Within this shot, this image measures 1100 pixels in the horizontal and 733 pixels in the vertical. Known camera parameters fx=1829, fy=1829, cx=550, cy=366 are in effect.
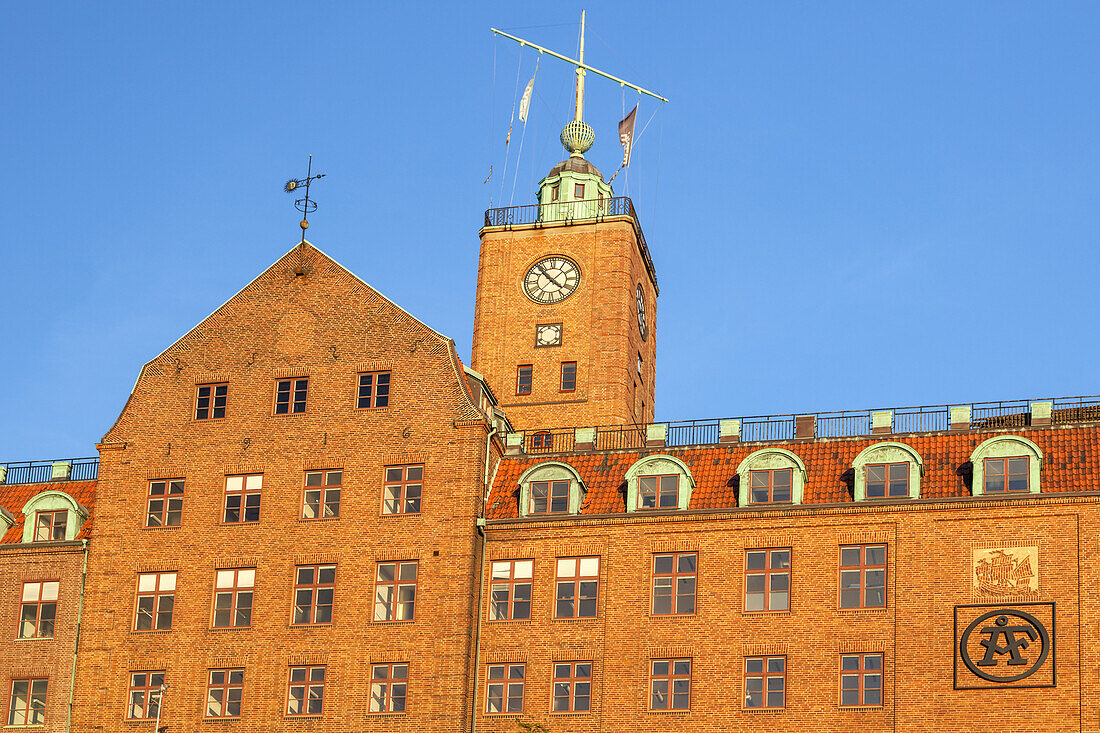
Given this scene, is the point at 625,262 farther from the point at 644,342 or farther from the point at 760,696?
the point at 760,696

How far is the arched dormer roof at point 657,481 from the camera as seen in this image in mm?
66062

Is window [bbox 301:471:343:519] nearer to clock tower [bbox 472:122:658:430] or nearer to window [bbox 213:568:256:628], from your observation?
window [bbox 213:568:256:628]

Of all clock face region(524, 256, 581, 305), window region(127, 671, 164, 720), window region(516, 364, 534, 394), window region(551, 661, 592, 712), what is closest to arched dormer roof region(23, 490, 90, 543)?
window region(127, 671, 164, 720)

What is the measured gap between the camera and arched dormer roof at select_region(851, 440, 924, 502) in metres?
63.6

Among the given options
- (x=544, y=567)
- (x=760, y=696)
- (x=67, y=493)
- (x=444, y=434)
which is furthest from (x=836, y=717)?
(x=67, y=493)

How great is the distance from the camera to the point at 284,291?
236 feet

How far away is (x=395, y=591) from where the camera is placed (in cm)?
6606

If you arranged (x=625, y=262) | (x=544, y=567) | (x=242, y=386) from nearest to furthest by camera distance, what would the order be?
(x=544, y=567) < (x=242, y=386) < (x=625, y=262)

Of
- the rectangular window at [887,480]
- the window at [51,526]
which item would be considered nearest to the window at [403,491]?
the window at [51,526]

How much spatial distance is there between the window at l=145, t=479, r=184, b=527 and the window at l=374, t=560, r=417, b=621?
28.2 feet

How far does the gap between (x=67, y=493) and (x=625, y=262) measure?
27881mm

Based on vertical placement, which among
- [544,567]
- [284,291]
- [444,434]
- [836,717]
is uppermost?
[284,291]

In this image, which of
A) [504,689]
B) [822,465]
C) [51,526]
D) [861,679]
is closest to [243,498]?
[51,526]

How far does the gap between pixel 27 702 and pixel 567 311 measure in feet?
99.6
